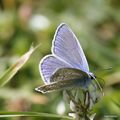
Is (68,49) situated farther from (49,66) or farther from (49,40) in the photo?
(49,40)

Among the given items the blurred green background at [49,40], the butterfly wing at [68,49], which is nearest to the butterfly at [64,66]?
the butterfly wing at [68,49]

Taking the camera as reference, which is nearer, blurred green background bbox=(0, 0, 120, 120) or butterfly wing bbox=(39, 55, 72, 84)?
butterfly wing bbox=(39, 55, 72, 84)

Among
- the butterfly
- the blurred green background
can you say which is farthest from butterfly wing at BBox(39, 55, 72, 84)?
the blurred green background

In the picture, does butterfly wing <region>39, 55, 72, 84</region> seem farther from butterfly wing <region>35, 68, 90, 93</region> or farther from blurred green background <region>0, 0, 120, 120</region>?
blurred green background <region>0, 0, 120, 120</region>

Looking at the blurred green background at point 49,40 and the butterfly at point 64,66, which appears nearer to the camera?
the butterfly at point 64,66

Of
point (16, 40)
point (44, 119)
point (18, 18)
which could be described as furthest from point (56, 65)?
point (18, 18)

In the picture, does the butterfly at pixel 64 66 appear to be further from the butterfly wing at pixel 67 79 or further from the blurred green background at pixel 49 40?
the blurred green background at pixel 49 40

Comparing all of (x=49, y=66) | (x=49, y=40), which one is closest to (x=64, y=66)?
(x=49, y=66)
